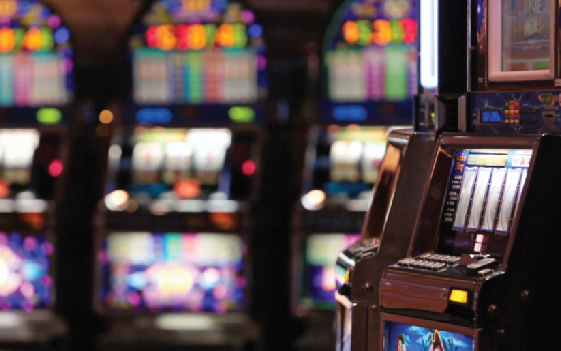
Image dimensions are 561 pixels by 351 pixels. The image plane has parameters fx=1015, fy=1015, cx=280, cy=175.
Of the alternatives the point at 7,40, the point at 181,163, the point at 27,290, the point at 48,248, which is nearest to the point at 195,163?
the point at 181,163

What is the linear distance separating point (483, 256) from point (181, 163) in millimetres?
2834

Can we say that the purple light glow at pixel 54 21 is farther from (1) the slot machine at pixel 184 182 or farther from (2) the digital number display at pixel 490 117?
(2) the digital number display at pixel 490 117

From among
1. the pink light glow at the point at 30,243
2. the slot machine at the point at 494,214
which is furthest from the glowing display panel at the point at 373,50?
the slot machine at the point at 494,214

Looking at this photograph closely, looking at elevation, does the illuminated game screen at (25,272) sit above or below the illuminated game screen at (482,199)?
below

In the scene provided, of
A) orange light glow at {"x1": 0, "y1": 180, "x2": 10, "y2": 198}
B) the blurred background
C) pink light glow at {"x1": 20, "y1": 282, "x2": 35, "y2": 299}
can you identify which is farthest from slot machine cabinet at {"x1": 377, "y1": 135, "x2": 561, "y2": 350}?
orange light glow at {"x1": 0, "y1": 180, "x2": 10, "y2": 198}

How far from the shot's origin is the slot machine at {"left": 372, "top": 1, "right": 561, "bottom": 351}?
3.13 metres

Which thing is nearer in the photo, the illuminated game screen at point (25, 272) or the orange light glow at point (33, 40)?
the illuminated game screen at point (25, 272)

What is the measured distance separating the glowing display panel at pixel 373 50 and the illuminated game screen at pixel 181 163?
65cm

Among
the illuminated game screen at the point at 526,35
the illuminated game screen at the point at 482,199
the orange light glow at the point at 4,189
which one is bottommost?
the orange light glow at the point at 4,189

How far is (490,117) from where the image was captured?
3512mm

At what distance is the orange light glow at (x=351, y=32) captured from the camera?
222 inches

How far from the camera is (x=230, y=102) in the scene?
585 centimetres

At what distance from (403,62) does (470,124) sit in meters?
2.11

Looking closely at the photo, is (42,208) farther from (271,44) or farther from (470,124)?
(470,124)
